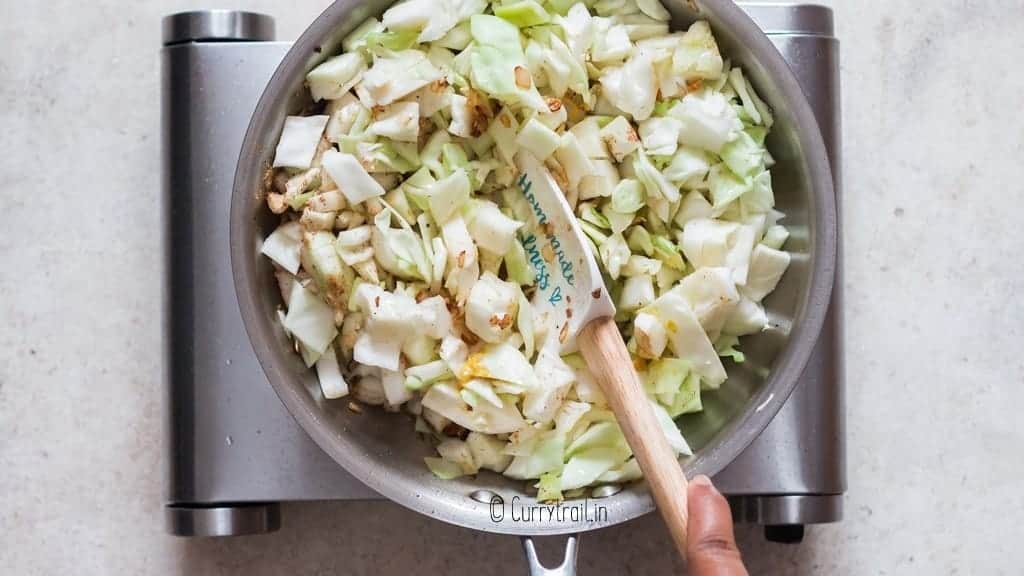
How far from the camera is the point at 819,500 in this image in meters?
0.96

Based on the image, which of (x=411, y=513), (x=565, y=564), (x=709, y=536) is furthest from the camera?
(x=411, y=513)

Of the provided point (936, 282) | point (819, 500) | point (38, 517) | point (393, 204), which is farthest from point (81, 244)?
point (936, 282)

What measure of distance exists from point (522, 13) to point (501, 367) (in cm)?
29

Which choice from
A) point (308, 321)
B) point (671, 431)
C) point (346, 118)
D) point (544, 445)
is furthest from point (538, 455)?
point (346, 118)

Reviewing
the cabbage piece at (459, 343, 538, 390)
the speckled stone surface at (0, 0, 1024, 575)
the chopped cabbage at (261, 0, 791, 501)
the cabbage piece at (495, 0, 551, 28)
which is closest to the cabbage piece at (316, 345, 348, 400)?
the chopped cabbage at (261, 0, 791, 501)

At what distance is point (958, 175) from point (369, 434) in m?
0.65

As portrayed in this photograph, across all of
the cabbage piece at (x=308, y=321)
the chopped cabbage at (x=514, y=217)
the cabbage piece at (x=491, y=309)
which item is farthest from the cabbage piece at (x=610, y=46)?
the cabbage piece at (x=308, y=321)

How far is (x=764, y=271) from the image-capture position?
903mm

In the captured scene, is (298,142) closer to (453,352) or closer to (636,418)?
(453,352)

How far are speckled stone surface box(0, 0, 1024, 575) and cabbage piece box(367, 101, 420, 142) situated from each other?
26 cm

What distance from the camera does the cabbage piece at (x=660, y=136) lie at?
2.90ft

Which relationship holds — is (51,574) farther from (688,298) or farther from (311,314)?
(688,298)

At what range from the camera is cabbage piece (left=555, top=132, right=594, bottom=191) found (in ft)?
2.88

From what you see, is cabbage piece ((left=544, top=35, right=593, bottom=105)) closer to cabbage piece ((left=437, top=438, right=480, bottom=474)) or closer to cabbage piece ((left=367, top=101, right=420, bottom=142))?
cabbage piece ((left=367, top=101, right=420, bottom=142))
